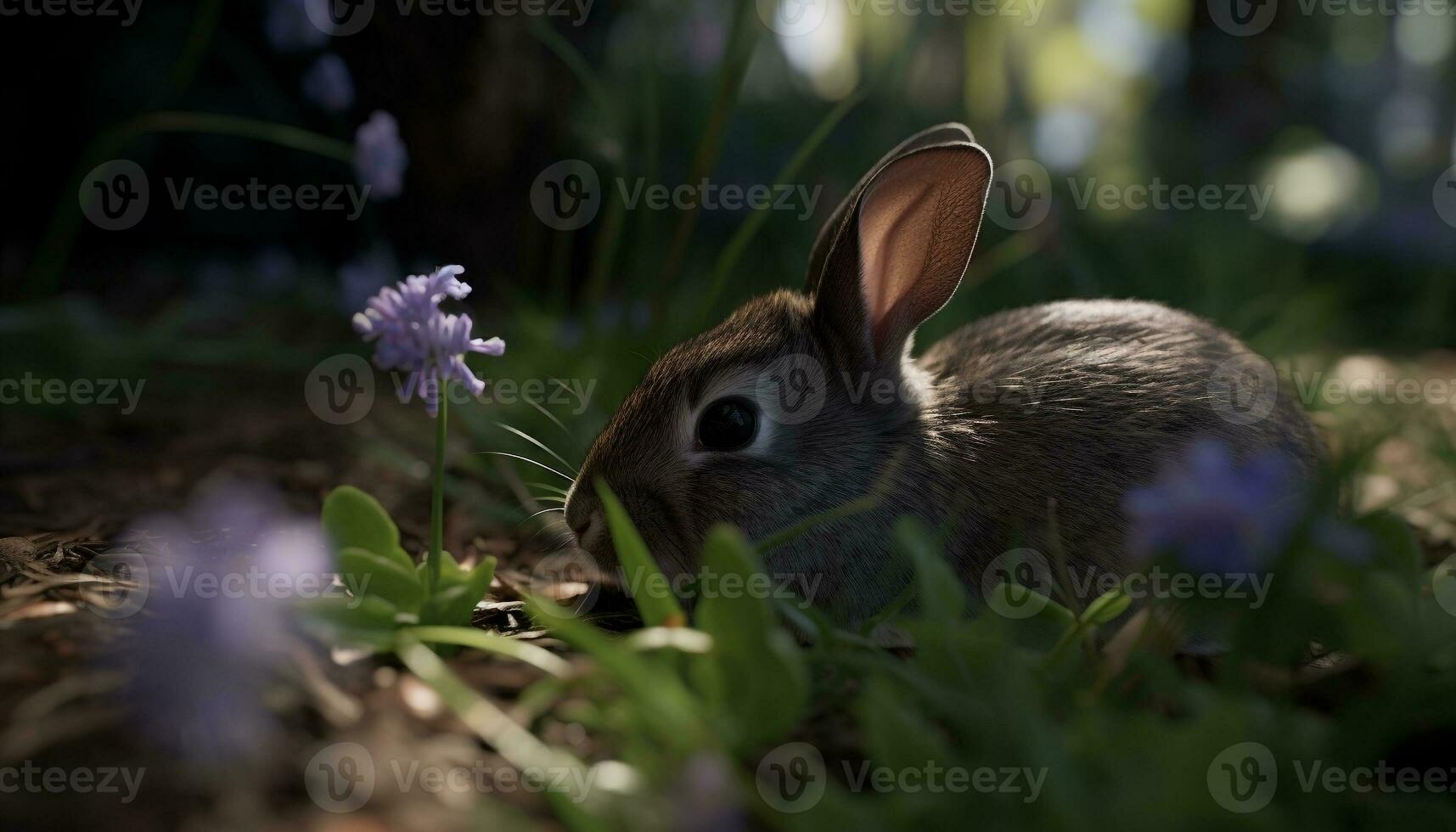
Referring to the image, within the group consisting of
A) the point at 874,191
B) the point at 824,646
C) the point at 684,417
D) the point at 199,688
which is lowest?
the point at 824,646

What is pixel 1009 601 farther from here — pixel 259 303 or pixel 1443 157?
→ pixel 1443 157

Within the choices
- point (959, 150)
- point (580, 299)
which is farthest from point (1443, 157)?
point (959, 150)

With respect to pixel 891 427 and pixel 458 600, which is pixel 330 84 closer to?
pixel 891 427

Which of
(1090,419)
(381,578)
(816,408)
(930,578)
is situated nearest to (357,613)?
(381,578)

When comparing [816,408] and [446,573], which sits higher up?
[816,408]

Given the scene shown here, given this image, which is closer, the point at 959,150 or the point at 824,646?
the point at 824,646

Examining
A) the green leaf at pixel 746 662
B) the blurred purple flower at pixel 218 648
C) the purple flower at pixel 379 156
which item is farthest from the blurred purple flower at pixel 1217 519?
the purple flower at pixel 379 156

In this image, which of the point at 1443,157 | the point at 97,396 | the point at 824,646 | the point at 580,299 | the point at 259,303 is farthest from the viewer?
the point at 1443,157

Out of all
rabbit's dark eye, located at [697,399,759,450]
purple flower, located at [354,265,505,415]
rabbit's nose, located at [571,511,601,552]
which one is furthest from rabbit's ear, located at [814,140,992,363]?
purple flower, located at [354,265,505,415]
